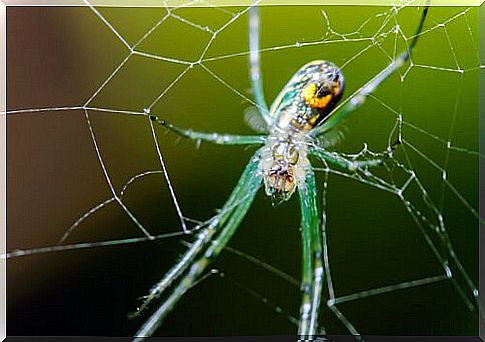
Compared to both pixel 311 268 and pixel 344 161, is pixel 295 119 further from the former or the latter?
pixel 311 268

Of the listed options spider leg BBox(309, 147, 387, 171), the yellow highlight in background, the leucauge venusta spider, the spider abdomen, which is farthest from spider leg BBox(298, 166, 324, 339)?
the yellow highlight in background

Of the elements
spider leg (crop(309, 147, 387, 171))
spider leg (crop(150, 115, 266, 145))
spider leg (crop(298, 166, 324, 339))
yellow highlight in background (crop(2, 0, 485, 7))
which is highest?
yellow highlight in background (crop(2, 0, 485, 7))

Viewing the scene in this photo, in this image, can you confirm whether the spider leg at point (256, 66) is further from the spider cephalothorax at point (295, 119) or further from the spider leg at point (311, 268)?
the spider leg at point (311, 268)

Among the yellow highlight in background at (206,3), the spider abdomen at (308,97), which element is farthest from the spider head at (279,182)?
the yellow highlight in background at (206,3)

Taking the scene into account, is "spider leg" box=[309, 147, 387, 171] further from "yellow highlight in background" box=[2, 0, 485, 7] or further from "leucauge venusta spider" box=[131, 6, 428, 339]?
"yellow highlight in background" box=[2, 0, 485, 7]

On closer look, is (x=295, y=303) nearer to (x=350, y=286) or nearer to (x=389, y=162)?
(x=350, y=286)

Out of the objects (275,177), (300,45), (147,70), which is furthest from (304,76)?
(147,70)

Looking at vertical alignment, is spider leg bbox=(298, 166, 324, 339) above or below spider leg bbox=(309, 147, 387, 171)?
below

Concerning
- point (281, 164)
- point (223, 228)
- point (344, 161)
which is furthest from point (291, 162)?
point (223, 228)
